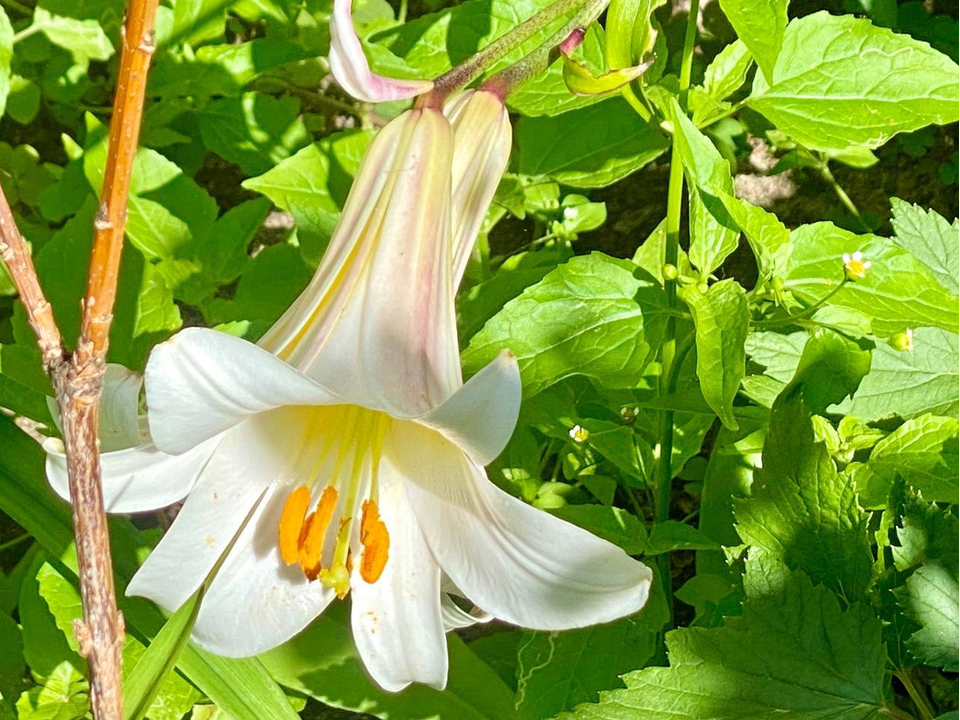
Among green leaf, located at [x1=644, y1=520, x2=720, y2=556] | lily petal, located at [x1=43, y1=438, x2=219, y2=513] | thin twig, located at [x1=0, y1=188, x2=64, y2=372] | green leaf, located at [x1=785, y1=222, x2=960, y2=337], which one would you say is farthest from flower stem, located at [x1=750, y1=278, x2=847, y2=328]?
thin twig, located at [x1=0, y1=188, x2=64, y2=372]

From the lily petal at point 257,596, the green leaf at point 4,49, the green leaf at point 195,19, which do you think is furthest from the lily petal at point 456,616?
the green leaf at point 195,19

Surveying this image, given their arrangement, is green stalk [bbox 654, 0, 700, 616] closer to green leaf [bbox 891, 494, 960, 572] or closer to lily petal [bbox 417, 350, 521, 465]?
green leaf [bbox 891, 494, 960, 572]

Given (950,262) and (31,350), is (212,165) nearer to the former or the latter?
(31,350)

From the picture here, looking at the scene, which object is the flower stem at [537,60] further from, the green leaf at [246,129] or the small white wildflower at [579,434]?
the green leaf at [246,129]

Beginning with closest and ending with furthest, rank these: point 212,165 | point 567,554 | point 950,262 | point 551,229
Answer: point 567,554 < point 950,262 < point 551,229 < point 212,165

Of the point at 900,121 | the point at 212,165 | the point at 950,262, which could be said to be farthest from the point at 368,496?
the point at 212,165

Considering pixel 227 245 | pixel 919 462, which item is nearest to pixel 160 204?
pixel 227 245

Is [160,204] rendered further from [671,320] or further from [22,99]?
[671,320]
